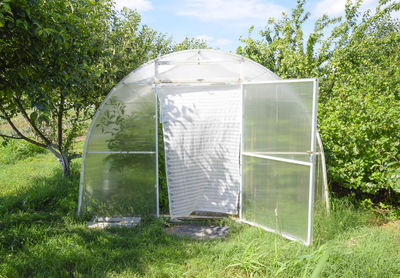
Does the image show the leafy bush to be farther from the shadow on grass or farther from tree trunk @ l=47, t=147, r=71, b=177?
the shadow on grass

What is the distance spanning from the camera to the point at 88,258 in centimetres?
352

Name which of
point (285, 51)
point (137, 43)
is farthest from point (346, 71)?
point (137, 43)

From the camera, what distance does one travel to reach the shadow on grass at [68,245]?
11.0 feet

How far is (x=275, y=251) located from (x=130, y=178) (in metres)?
2.81

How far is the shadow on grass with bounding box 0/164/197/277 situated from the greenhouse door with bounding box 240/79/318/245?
1.46m

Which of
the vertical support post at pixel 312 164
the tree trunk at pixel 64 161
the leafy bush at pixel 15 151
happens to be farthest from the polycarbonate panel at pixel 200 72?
the leafy bush at pixel 15 151

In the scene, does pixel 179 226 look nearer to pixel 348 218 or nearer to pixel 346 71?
pixel 348 218

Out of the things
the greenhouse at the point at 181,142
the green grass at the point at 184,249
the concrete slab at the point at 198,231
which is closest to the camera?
the green grass at the point at 184,249

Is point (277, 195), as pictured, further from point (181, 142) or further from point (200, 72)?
point (200, 72)

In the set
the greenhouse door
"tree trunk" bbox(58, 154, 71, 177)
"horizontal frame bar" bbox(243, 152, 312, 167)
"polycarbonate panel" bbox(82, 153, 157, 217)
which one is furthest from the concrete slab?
"tree trunk" bbox(58, 154, 71, 177)

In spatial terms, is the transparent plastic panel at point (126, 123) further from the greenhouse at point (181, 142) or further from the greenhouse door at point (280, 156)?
the greenhouse door at point (280, 156)

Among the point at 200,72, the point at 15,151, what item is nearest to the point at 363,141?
the point at 200,72

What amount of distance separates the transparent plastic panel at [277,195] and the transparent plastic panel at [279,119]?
0.62 ft

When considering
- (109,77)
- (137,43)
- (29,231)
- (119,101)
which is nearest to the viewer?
(29,231)
